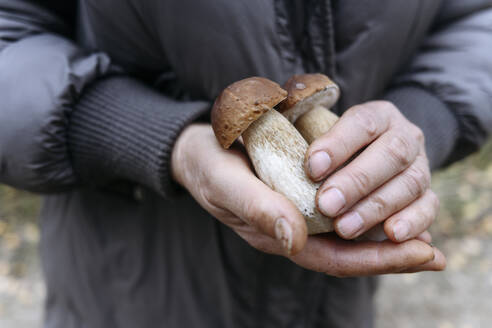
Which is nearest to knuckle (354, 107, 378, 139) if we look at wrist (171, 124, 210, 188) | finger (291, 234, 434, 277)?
finger (291, 234, 434, 277)

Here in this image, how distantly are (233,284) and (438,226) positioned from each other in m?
2.39

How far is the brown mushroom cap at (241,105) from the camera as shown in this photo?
0.76 meters

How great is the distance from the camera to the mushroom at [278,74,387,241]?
82cm

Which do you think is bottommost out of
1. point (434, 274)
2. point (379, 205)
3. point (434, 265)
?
point (434, 274)

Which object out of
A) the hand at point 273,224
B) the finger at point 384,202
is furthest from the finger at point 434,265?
the finger at point 384,202

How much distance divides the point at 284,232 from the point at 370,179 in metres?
0.22

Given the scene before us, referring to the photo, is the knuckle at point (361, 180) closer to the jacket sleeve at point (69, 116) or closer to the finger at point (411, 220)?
the finger at point (411, 220)

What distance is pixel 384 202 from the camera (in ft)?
2.48

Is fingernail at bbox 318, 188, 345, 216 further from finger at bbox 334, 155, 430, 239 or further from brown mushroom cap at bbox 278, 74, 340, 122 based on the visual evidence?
brown mushroom cap at bbox 278, 74, 340, 122

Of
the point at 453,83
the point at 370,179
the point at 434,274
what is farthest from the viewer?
the point at 434,274

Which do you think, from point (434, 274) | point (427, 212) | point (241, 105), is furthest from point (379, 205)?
point (434, 274)

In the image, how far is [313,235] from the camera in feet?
2.59

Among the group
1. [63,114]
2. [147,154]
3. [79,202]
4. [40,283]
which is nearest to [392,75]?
[147,154]

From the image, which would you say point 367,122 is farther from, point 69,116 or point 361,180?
point 69,116
